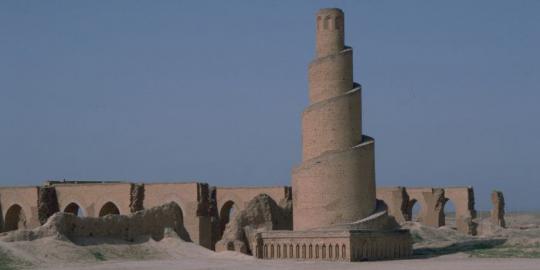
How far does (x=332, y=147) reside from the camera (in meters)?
32.7

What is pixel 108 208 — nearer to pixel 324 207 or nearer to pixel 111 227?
pixel 111 227

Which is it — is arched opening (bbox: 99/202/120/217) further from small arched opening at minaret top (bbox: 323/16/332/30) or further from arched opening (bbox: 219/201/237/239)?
small arched opening at minaret top (bbox: 323/16/332/30)

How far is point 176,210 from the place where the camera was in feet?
112

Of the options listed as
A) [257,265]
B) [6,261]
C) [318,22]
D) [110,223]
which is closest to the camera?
[6,261]

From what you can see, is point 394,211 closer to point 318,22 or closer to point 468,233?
point 468,233

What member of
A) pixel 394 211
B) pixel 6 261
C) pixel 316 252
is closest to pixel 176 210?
pixel 316 252

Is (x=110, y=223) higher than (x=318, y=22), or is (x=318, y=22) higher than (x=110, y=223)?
(x=318, y=22)

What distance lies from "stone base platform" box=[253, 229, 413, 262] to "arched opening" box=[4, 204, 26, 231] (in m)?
16.5

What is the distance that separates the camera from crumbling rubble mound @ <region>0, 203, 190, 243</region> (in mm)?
29375

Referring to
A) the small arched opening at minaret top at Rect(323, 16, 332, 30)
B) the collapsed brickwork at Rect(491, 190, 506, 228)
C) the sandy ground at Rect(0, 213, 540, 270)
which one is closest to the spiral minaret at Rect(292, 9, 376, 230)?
the small arched opening at minaret top at Rect(323, 16, 332, 30)

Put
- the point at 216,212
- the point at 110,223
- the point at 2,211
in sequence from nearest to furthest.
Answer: the point at 110,223
the point at 216,212
the point at 2,211

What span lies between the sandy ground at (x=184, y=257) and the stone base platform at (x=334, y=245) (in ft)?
3.10

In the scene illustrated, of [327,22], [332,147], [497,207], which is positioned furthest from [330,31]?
[497,207]

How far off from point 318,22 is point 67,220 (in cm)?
1173
